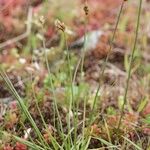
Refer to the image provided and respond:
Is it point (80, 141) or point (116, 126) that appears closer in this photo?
point (80, 141)

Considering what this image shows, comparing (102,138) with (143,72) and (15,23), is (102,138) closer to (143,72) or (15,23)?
(143,72)

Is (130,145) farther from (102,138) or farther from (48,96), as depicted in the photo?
(48,96)

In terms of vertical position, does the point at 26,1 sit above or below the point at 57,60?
above

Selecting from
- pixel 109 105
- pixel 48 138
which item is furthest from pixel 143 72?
pixel 48 138

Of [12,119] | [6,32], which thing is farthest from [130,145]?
[6,32]

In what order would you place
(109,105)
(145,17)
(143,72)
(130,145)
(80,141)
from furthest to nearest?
(145,17)
(143,72)
(109,105)
(130,145)
(80,141)

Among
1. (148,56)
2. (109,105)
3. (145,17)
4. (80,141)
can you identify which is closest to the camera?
(80,141)
